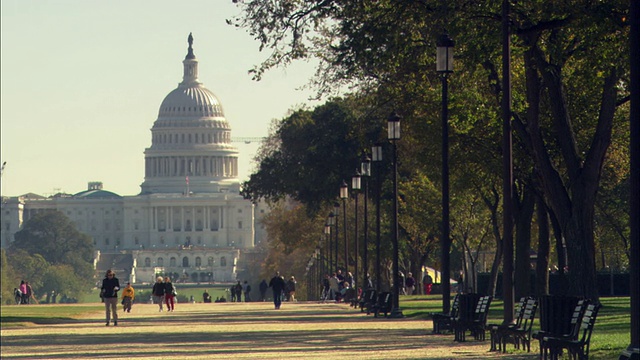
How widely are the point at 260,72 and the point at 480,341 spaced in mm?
10118

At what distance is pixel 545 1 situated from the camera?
2938 cm

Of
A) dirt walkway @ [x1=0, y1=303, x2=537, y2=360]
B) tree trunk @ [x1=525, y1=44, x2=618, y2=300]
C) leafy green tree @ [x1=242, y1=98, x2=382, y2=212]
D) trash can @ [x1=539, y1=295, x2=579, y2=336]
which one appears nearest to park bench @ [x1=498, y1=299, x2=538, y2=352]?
dirt walkway @ [x1=0, y1=303, x2=537, y2=360]

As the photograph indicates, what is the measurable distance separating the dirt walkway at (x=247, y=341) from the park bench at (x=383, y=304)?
2.21 feet

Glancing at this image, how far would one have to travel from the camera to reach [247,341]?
32719 mm

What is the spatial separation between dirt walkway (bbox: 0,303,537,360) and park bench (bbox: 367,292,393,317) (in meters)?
0.67

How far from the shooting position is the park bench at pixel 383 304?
46.5 meters

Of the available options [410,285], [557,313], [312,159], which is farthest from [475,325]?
[410,285]

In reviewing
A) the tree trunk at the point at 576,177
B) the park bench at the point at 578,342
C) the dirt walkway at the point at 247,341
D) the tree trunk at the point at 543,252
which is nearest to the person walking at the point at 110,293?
the dirt walkway at the point at 247,341

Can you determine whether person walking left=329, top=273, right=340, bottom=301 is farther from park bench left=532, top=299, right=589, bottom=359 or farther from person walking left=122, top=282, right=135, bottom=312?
park bench left=532, top=299, right=589, bottom=359

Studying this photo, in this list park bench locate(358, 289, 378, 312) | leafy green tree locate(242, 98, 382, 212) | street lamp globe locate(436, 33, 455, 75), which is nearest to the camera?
street lamp globe locate(436, 33, 455, 75)

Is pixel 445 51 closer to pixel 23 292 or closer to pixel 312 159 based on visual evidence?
pixel 312 159

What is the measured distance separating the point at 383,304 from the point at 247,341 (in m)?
15.2

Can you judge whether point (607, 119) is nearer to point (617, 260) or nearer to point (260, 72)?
point (260, 72)

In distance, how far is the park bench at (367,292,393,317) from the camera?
153 feet
